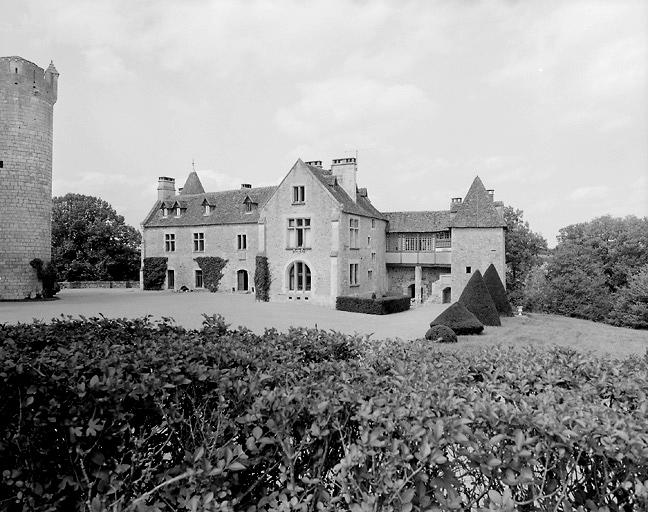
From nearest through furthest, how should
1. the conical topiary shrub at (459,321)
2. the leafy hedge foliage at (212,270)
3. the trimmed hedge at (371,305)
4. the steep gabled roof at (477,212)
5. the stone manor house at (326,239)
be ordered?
the conical topiary shrub at (459,321) → the trimmed hedge at (371,305) → the stone manor house at (326,239) → the steep gabled roof at (477,212) → the leafy hedge foliage at (212,270)

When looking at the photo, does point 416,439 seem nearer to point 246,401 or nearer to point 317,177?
point 246,401

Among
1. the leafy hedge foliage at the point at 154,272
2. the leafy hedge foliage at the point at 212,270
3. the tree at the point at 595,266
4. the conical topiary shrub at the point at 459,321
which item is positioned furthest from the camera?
the leafy hedge foliage at the point at 154,272

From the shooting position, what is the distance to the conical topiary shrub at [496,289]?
29.2 metres

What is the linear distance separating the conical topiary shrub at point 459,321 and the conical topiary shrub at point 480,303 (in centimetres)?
292

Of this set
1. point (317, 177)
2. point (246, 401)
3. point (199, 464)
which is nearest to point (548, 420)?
point (246, 401)

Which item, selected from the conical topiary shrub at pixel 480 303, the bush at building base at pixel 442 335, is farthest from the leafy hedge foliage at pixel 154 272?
the bush at building base at pixel 442 335

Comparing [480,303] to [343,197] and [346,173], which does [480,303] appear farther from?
[346,173]

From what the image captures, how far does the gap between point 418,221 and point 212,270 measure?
18.2 meters

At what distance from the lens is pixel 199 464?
3.72m

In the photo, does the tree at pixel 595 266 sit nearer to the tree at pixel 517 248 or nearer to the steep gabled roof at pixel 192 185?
the tree at pixel 517 248

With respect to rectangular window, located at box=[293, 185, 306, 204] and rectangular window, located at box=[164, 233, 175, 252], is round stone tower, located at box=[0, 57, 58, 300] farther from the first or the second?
rectangular window, located at box=[293, 185, 306, 204]

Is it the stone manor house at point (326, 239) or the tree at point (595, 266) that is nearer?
the stone manor house at point (326, 239)

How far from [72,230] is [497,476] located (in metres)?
56.2

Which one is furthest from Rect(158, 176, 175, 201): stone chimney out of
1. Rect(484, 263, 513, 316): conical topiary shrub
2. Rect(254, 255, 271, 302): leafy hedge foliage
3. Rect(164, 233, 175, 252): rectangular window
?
Rect(484, 263, 513, 316): conical topiary shrub
